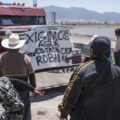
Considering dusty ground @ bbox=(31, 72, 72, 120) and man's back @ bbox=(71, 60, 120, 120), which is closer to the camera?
man's back @ bbox=(71, 60, 120, 120)

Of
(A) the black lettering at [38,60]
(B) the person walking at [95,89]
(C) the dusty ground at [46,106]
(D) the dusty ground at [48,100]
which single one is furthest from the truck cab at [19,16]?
(B) the person walking at [95,89]

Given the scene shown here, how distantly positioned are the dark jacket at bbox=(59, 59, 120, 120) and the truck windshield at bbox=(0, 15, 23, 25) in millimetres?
7224

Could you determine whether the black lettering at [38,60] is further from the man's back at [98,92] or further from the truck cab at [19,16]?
the man's back at [98,92]

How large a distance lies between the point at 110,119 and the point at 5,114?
1.15m

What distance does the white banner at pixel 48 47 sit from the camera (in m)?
5.84

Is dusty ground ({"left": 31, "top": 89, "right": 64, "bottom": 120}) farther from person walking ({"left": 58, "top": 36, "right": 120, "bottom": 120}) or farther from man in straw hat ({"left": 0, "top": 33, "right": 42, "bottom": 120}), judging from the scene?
person walking ({"left": 58, "top": 36, "right": 120, "bottom": 120})

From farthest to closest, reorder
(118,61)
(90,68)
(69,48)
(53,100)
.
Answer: (69,48), (53,100), (118,61), (90,68)

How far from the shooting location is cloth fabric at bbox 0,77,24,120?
7.27 feet

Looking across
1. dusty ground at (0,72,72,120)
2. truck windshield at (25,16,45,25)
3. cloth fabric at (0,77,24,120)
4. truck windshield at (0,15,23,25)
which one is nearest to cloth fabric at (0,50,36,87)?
cloth fabric at (0,77,24,120)

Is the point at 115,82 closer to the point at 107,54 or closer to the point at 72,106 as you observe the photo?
the point at 107,54

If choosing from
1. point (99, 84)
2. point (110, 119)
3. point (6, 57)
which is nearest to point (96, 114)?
point (110, 119)

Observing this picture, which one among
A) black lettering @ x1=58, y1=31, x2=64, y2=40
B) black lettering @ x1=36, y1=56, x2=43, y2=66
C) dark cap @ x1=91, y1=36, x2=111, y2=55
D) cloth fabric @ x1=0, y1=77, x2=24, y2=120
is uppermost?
dark cap @ x1=91, y1=36, x2=111, y2=55

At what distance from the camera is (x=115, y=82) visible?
2328mm

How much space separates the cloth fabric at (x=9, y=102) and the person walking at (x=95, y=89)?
52cm
